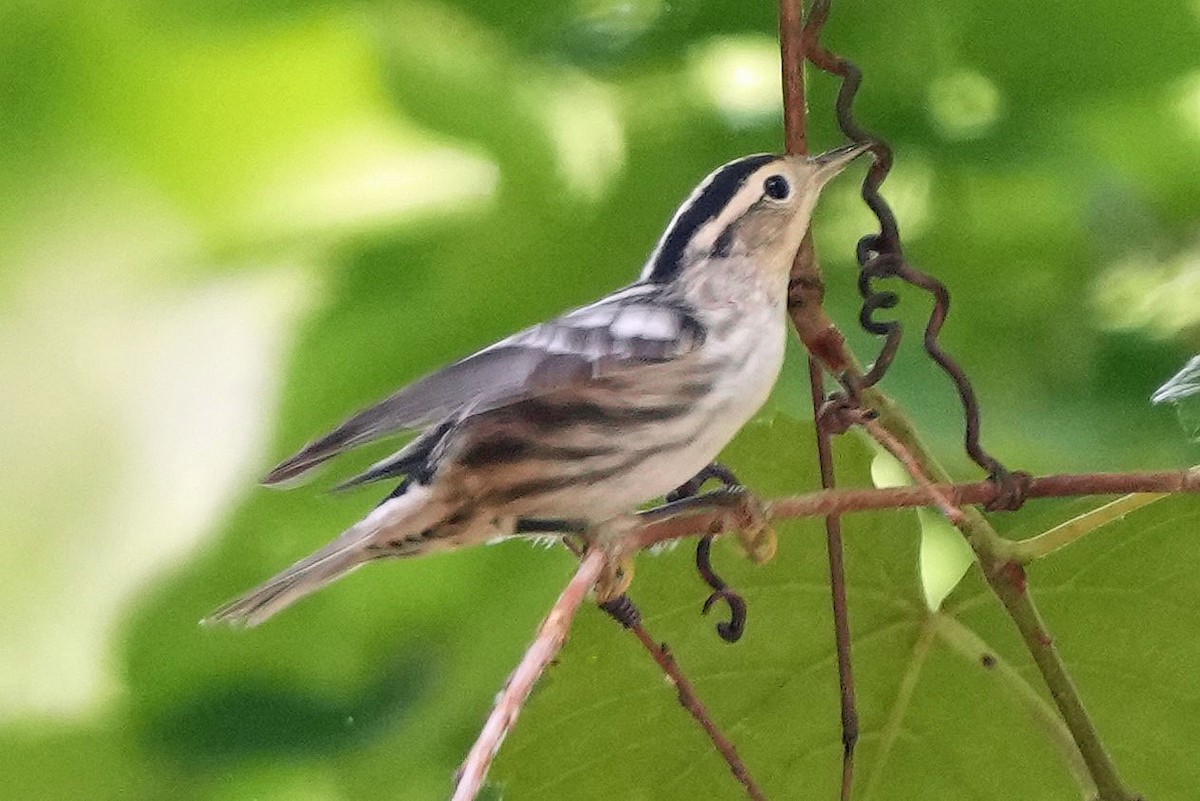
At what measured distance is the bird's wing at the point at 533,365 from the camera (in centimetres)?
37

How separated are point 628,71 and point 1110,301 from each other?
37 centimetres

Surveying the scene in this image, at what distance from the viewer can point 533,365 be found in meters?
0.40

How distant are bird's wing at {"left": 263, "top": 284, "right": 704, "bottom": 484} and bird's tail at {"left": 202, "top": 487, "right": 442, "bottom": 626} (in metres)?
0.04

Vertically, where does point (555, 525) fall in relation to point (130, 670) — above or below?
above

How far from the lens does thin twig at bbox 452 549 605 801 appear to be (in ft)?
0.88

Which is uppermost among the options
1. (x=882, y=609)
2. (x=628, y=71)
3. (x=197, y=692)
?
(x=628, y=71)

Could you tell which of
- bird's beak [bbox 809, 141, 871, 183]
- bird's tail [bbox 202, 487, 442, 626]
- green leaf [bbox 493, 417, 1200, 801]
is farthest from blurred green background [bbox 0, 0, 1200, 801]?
bird's tail [bbox 202, 487, 442, 626]

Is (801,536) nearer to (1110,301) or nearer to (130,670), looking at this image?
(1110,301)

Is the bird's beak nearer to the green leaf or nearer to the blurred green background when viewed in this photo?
the green leaf

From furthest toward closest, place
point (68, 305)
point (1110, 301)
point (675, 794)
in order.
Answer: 1. point (68, 305)
2. point (1110, 301)
3. point (675, 794)

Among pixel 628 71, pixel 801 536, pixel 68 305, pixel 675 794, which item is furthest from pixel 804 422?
pixel 68 305

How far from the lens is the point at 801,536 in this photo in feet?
2.05

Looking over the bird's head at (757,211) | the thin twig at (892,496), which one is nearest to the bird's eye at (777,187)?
the bird's head at (757,211)

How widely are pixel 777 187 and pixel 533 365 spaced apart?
167 millimetres
